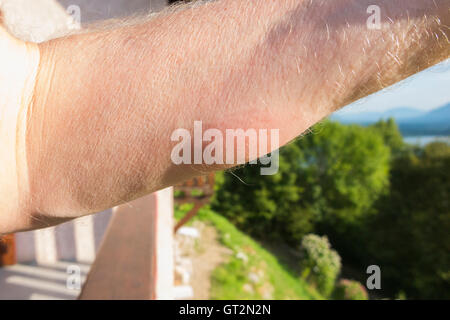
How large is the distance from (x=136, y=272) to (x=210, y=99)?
4.52 feet

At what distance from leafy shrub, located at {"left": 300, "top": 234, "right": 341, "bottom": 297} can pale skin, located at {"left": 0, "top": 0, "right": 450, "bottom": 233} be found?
437 inches

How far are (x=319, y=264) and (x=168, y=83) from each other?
39.4 feet

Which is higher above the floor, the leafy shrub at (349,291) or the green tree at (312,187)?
the green tree at (312,187)

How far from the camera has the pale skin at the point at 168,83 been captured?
1.38 feet

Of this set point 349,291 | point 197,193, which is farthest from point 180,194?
point 349,291

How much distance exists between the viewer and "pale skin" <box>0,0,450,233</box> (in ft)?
1.38

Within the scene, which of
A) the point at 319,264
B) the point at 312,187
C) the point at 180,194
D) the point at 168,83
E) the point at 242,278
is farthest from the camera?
the point at 312,187

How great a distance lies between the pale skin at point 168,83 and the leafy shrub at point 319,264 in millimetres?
11105

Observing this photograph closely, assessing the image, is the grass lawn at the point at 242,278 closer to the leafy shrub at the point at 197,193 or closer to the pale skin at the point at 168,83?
the leafy shrub at the point at 197,193

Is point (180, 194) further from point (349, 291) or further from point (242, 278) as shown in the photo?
point (349, 291)

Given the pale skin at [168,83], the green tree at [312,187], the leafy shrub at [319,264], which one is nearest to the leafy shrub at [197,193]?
the green tree at [312,187]

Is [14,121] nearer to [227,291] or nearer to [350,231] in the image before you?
[227,291]

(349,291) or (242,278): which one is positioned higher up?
(242,278)

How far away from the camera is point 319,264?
11.4 m
